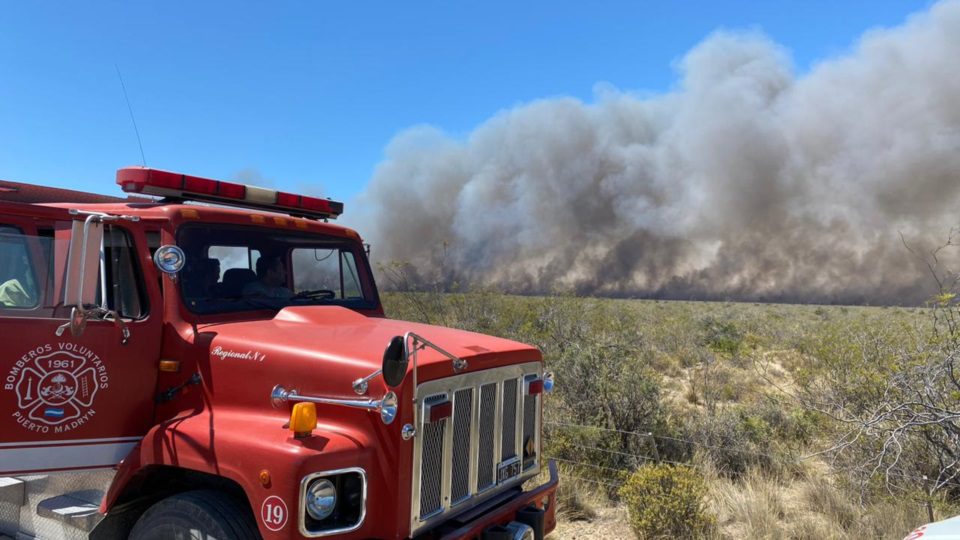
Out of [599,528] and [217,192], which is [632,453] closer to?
[599,528]

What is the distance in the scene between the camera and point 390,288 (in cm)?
1207

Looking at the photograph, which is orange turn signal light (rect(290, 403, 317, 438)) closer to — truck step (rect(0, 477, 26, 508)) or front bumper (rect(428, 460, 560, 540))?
front bumper (rect(428, 460, 560, 540))

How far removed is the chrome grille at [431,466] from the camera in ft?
9.73

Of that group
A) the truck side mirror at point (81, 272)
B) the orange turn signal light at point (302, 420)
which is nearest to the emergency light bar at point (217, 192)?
the truck side mirror at point (81, 272)

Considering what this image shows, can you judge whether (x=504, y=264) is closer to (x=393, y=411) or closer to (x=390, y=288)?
(x=390, y=288)

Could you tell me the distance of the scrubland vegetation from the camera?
4598mm

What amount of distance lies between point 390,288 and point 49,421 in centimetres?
896

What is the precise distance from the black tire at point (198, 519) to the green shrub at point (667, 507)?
287 centimetres

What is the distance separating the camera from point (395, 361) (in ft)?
8.58

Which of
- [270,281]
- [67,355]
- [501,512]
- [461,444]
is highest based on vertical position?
[270,281]

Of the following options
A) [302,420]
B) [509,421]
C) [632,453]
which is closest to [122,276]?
[302,420]

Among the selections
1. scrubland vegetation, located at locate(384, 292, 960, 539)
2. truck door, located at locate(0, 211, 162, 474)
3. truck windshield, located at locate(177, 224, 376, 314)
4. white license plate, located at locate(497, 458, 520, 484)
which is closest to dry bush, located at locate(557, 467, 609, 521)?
scrubland vegetation, located at locate(384, 292, 960, 539)

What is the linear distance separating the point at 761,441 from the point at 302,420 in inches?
217

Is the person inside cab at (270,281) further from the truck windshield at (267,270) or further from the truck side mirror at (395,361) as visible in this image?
the truck side mirror at (395,361)
